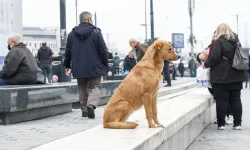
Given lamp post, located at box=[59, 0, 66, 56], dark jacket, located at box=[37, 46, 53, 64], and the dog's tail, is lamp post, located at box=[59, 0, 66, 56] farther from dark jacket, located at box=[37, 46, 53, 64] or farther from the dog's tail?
the dog's tail

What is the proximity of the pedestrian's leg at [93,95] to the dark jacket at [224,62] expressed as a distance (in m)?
1.91

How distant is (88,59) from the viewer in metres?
8.13

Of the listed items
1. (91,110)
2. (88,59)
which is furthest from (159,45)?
(91,110)

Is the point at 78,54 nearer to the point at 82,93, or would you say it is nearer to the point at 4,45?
the point at 82,93

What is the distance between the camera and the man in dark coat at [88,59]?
812cm

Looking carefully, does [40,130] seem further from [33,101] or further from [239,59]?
[239,59]

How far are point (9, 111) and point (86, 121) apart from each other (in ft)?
4.24

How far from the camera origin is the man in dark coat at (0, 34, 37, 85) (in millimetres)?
8406

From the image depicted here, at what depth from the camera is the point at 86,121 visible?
26.1 ft

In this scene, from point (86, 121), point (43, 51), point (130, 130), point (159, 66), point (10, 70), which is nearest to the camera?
point (130, 130)

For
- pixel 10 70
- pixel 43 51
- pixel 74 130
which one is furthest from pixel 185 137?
pixel 43 51

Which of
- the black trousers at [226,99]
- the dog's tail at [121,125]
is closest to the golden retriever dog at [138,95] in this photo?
the dog's tail at [121,125]

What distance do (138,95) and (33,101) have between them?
3.08 metres

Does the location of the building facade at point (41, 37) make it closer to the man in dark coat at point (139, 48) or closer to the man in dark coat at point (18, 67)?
the man in dark coat at point (139, 48)
